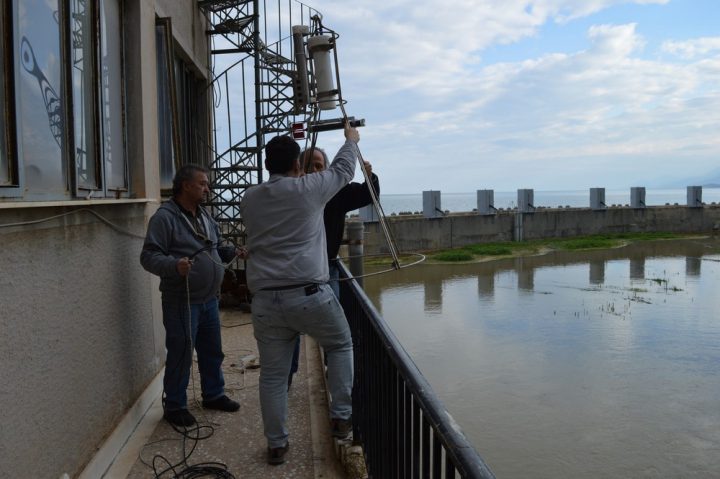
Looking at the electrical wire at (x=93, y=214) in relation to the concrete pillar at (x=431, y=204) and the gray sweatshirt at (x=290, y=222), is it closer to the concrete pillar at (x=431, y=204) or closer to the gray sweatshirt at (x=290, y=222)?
the gray sweatshirt at (x=290, y=222)

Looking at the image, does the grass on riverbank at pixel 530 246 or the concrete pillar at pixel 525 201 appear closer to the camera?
the grass on riverbank at pixel 530 246

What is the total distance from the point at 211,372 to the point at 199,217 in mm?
1135

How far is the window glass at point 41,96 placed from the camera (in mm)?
2605

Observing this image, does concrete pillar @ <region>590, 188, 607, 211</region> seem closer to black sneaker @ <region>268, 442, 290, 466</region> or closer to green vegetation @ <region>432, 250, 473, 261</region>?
green vegetation @ <region>432, 250, 473, 261</region>

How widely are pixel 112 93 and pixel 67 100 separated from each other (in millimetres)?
951

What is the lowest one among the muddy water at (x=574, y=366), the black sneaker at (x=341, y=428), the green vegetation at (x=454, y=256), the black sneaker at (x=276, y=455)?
the muddy water at (x=574, y=366)

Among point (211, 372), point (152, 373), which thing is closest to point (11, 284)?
point (211, 372)

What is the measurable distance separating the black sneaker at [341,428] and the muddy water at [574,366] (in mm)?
3015

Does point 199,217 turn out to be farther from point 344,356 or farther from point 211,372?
point 344,356

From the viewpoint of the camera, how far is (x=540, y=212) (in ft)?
93.0

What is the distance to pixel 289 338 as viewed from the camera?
11.0ft

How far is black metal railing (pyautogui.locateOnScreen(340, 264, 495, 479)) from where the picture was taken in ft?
5.97

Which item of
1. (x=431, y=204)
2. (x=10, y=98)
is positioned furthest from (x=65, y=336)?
(x=431, y=204)

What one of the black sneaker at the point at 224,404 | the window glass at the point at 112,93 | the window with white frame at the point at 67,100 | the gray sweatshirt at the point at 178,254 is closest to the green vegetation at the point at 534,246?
the black sneaker at the point at 224,404
